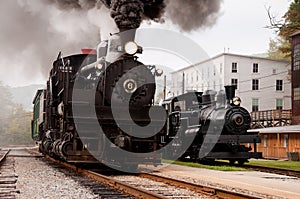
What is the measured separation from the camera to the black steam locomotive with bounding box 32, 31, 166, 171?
11.8 m

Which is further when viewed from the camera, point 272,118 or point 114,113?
point 272,118

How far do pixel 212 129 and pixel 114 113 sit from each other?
835 centimetres

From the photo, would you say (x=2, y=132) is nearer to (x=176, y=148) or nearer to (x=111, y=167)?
(x=176, y=148)

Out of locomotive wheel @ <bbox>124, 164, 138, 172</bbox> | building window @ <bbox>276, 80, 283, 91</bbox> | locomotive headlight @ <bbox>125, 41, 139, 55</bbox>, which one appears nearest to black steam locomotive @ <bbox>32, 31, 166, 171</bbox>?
locomotive headlight @ <bbox>125, 41, 139, 55</bbox>

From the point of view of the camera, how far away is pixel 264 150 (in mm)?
31719

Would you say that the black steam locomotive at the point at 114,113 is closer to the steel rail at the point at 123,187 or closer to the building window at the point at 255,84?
the steel rail at the point at 123,187

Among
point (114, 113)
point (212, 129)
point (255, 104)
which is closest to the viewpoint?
point (114, 113)

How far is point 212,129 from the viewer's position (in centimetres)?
1934

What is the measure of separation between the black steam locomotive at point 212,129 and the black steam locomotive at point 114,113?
6.48m

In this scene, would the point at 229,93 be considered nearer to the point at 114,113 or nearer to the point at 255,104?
the point at 114,113

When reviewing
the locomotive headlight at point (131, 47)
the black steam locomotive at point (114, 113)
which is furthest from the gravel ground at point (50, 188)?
the locomotive headlight at point (131, 47)

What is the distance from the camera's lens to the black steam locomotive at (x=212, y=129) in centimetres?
1842

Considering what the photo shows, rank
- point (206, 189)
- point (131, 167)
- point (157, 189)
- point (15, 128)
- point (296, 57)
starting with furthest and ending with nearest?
point (15, 128) < point (296, 57) < point (131, 167) < point (157, 189) < point (206, 189)

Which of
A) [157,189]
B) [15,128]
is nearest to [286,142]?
[157,189]
